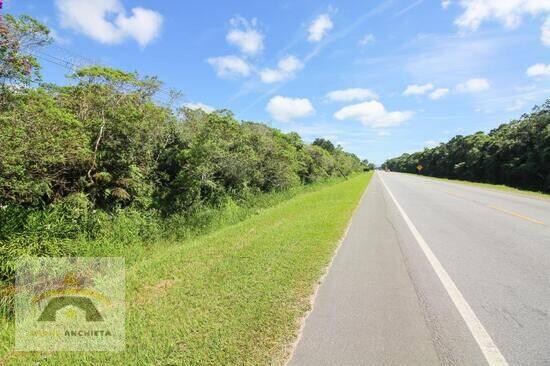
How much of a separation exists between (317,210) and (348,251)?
623 cm

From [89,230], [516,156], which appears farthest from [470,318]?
[516,156]

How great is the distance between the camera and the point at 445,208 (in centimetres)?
1433

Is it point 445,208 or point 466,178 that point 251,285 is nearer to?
point 445,208

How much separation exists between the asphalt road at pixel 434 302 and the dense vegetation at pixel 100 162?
7112 millimetres

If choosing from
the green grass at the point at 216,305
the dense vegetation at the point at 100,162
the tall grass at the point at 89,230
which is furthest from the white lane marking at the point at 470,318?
the dense vegetation at the point at 100,162

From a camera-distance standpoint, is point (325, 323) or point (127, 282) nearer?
point (325, 323)

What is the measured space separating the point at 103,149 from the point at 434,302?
11828 millimetres

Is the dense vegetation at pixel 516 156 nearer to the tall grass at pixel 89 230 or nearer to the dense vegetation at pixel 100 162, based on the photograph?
the dense vegetation at pixel 100 162

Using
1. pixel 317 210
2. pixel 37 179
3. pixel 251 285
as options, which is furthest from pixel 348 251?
pixel 37 179

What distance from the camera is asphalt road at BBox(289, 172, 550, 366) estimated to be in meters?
3.47

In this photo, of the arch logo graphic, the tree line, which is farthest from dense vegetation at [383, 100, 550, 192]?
the arch logo graphic

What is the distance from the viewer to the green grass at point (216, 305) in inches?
140

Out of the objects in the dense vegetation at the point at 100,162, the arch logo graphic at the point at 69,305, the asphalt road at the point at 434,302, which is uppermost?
the dense vegetation at the point at 100,162

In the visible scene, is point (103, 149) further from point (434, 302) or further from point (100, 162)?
point (434, 302)
